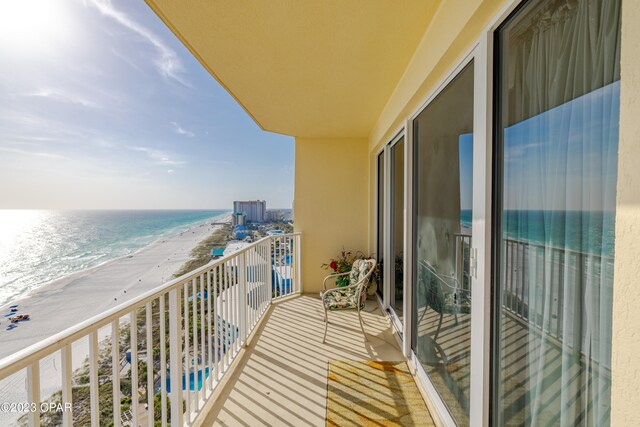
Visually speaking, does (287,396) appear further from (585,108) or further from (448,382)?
(585,108)

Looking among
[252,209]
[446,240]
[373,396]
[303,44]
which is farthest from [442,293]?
[252,209]

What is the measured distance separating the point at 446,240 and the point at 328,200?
2.94m

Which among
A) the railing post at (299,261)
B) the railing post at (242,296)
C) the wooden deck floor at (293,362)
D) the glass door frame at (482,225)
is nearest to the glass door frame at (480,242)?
the glass door frame at (482,225)

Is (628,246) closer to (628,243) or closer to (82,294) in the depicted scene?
(628,243)

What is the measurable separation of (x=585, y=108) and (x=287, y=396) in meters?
2.35

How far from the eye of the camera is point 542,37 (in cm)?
92

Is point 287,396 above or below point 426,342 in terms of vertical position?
below

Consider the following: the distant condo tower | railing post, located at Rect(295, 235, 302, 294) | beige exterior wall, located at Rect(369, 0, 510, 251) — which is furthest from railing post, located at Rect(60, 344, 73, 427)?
the distant condo tower

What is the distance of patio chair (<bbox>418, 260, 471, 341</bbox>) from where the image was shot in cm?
149

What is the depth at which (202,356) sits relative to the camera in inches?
74.5

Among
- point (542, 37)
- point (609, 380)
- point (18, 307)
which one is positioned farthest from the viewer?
point (18, 307)

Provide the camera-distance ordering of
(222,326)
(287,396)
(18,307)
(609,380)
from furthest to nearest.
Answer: (18,307)
(222,326)
(287,396)
(609,380)

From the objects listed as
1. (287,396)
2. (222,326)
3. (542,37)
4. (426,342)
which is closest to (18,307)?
(222,326)

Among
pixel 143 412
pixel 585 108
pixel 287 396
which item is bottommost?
pixel 287 396
